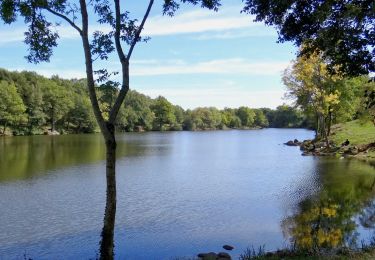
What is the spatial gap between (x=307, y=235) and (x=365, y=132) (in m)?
50.1

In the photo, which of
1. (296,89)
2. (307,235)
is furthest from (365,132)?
(307,235)

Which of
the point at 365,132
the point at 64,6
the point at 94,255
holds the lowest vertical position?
the point at 94,255

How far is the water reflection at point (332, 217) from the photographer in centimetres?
1764

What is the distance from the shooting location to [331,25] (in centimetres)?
1423

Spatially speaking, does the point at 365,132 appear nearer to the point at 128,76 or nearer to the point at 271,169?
the point at 271,169

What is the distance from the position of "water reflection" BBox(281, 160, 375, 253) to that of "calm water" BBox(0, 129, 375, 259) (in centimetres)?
5

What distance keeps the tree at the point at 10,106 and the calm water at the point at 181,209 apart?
6854cm

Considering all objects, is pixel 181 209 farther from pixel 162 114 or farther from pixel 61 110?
pixel 162 114

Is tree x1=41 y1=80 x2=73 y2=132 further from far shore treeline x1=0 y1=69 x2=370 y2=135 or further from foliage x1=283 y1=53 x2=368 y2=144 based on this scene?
foliage x1=283 y1=53 x2=368 y2=144

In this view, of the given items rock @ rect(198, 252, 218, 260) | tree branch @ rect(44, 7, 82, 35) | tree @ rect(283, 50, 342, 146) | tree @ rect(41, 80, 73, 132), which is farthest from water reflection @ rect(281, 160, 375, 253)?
tree @ rect(41, 80, 73, 132)

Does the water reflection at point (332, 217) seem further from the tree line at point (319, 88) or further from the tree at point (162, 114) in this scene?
the tree at point (162, 114)

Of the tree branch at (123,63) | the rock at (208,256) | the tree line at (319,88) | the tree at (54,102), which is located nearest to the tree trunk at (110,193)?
the tree branch at (123,63)

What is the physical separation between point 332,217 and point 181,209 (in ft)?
28.1

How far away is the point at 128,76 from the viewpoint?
14.6 m
